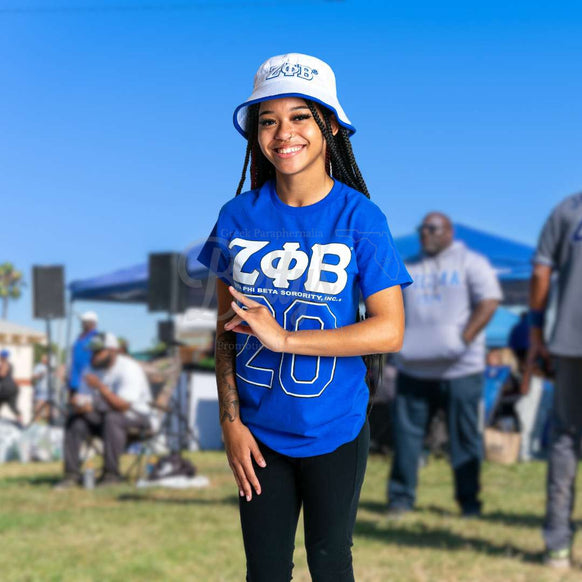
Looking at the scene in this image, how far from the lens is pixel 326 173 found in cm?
169

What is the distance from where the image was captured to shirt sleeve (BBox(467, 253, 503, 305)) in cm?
522

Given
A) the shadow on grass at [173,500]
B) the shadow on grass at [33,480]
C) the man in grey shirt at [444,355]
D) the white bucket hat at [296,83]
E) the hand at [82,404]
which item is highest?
the white bucket hat at [296,83]

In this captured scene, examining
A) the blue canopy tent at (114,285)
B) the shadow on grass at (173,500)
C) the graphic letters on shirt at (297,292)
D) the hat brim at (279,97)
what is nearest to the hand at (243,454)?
the graphic letters on shirt at (297,292)

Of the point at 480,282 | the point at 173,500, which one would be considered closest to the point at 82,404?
the point at 173,500

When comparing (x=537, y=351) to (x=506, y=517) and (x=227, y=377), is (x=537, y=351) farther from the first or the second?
(x=227, y=377)

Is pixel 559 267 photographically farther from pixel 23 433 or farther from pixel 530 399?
pixel 23 433

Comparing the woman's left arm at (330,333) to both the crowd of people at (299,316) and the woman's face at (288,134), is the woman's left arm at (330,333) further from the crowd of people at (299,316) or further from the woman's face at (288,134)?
the woman's face at (288,134)

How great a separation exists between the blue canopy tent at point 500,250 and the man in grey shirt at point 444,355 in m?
5.11

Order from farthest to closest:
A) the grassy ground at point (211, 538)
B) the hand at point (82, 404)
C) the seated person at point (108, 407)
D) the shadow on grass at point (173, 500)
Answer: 1. the hand at point (82, 404)
2. the seated person at point (108, 407)
3. the shadow on grass at point (173, 500)
4. the grassy ground at point (211, 538)

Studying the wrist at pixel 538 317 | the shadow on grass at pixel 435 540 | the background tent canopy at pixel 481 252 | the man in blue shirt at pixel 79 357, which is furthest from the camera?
the background tent canopy at pixel 481 252

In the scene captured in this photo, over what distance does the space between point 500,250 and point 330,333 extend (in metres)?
10.1

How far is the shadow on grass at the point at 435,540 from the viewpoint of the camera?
433 cm

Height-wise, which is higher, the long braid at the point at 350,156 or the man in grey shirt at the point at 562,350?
the long braid at the point at 350,156

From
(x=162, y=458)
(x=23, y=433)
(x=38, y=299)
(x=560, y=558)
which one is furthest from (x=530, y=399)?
(x=38, y=299)
